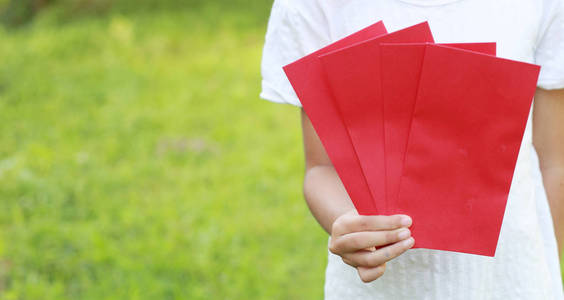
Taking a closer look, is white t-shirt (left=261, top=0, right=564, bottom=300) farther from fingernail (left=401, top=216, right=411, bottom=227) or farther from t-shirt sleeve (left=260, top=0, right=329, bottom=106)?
fingernail (left=401, top=216, right=411, bottom=227)

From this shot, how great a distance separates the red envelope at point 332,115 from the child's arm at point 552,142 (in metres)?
0.37

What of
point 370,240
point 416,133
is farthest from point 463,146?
point 370,240

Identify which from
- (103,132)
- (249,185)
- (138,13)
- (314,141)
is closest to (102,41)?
(138,13)

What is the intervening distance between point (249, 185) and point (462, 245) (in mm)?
2402

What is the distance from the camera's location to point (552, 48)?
92 centimetres

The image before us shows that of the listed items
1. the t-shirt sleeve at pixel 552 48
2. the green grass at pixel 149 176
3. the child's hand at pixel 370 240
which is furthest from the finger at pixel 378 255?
→ the green grass at pixel 149 176

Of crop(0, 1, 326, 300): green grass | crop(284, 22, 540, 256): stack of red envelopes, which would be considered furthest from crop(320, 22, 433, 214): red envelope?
crop(0, 1, 326, 300): green grass

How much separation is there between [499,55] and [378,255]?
1.25ft

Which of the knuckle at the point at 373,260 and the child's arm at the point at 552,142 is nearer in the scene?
the knuckle at the point at 373,260

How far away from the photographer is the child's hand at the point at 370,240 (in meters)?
0.74

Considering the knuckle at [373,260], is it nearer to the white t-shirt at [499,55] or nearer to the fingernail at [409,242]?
the fingernail at [409,242]

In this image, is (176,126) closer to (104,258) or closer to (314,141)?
(104,258)

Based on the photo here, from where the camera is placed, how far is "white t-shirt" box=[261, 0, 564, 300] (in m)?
0.91

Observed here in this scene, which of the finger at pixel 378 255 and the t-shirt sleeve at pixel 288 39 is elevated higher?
the t-shirt sleeve at pixel 288 39
